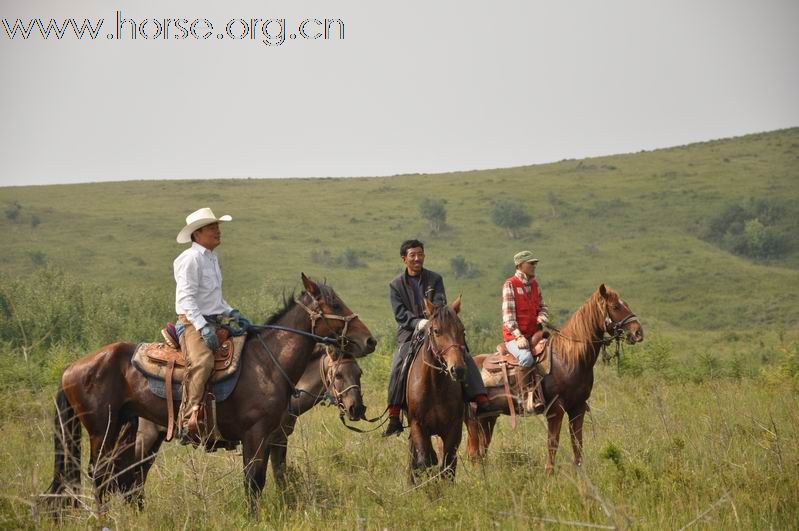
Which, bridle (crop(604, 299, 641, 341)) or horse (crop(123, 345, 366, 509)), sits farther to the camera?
bridle (crop(604, 299, 641, 341))

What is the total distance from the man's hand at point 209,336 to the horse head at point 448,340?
2157mm

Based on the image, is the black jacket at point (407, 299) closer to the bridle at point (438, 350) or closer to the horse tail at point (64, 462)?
the bridle at point (438, 350)

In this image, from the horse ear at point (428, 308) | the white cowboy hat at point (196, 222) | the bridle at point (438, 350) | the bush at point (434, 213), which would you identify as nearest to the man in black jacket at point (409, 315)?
the horse ear at point (428, 308)

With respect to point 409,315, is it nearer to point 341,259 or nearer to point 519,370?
point 519,370

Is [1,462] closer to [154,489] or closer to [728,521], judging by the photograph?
[154,489]

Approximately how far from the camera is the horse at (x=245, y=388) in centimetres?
864

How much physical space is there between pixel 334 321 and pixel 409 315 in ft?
4.24

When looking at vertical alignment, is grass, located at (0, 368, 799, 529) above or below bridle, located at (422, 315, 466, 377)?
below

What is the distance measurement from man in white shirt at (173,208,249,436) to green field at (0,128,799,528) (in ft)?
2.71

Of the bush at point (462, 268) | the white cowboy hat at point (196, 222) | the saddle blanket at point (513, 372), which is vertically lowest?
the bush at point (462, 268)

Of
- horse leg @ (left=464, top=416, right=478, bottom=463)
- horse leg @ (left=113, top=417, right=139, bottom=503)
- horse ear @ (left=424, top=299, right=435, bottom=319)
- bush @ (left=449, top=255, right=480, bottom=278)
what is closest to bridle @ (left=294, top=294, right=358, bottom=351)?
horse ear @ (left=424, top=299, right=435, bottom=319)

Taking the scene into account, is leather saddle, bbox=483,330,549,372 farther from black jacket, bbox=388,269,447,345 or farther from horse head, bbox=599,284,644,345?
black jacket, bbox=388,269,447,345

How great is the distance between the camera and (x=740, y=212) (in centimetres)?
7056

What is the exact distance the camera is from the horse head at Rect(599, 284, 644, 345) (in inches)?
452
